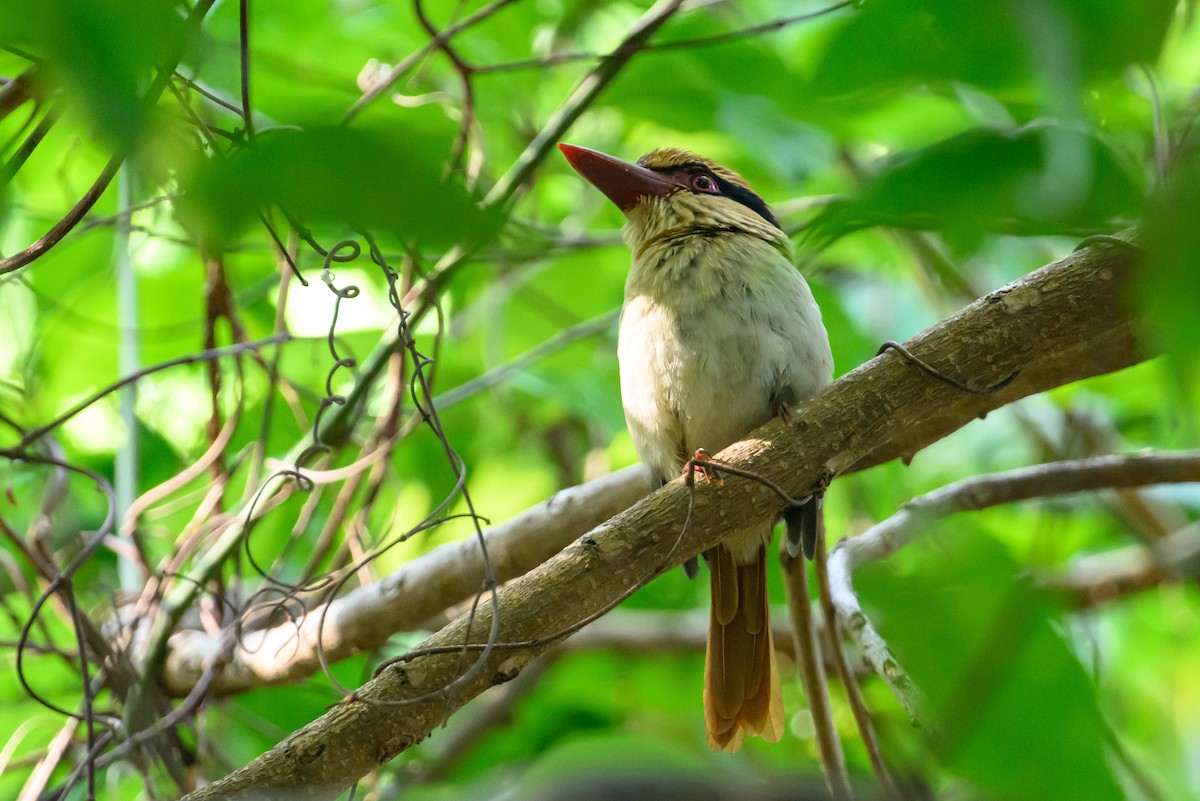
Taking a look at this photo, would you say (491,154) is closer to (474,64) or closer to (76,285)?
(474,64)

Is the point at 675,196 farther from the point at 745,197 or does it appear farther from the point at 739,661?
the point at 739,661

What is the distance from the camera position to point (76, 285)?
9.19ft

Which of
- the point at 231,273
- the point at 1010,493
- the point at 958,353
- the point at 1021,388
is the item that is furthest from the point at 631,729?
the point at 231,273

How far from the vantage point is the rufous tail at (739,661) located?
232 cm

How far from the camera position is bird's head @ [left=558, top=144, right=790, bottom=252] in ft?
8.11

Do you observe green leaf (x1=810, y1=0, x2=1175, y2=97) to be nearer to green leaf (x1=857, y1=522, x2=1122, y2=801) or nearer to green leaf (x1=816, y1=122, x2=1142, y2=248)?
green leaf (x1=816, y1=122, x2=1142, y2=248)

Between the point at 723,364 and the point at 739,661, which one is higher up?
the point at 723,364

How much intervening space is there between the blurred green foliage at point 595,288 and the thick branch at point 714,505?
139 mm

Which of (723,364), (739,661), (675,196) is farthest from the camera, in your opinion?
(675,196)

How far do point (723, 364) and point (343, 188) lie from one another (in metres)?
1.77

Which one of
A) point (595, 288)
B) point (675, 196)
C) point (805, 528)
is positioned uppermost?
point (595, 288)

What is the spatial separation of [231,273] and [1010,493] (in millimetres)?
2005

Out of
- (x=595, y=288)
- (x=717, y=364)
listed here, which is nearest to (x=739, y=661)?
(x=717, y=364)

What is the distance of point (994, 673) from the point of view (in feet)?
2.06
